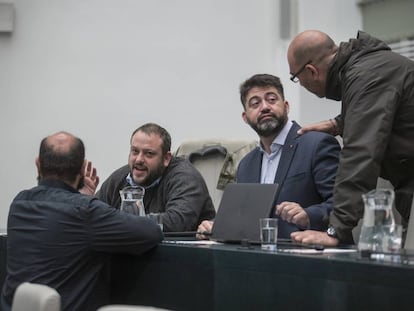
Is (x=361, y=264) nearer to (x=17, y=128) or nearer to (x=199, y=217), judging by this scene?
(x=199, y=217)

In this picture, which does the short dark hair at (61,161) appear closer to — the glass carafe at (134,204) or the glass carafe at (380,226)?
the glass carafe at (134,204)

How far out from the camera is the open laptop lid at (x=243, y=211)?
239 cm

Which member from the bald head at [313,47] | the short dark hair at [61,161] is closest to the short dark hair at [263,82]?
the bald head at [313,47]

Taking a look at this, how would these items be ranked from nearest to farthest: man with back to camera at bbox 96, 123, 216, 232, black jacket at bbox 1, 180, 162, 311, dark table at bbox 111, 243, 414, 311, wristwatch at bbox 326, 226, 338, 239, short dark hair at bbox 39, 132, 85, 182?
dark table at bbox 111, 243, 414, 311 → wristwatch at bbox 326, 226, 338, 239 → black jacket at bbox 1, 180, 162, 311 → short dark hair at bbox 39, 132, 85, 182 → man with back to camera at bbox 96, 123, 216, 232

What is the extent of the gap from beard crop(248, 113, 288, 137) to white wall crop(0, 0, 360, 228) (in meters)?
2.13

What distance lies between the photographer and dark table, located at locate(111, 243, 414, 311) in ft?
5.46

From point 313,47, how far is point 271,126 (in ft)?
1.63

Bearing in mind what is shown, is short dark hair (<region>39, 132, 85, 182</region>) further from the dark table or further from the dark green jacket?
the dark green jacket

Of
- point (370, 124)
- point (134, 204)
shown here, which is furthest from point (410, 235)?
point (134, 204)

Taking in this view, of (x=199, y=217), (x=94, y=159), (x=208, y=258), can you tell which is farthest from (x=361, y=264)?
(x=94, y=159)

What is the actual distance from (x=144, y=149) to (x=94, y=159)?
6.61 feet

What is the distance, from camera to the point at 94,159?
17.4ft

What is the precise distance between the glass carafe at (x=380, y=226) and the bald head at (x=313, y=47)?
915mm

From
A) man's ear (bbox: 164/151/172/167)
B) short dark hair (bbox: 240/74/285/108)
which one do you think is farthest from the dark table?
short dark hair (bbox: 240/74/285/108)
